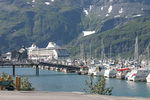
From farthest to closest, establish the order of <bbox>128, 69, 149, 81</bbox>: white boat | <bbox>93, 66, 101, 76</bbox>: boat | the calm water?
<bbox>93, 66, 101, 76</bbox>: boat, <bbox>128, 69, 149, 81</bbox>: white boat, the calm water

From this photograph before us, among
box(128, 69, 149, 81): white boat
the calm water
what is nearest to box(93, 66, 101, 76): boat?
the calm water

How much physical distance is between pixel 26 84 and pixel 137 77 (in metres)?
55.7

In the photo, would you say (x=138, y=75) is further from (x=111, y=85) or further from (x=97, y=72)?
(x=97, y=72)

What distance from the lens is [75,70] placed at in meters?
150

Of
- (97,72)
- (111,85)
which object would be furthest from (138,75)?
(97,72)

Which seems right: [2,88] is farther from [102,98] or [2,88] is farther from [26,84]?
[102,98]

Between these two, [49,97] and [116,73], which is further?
[116,73]

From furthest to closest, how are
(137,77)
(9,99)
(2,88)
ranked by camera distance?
(137,77) → (2,88) → (9,99)

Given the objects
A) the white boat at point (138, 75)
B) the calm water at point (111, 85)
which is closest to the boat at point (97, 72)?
the calm water at point (111, 85)

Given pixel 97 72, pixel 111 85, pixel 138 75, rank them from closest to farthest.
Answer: pixel 111 85 < pixel 138 75 < pixel 97 72

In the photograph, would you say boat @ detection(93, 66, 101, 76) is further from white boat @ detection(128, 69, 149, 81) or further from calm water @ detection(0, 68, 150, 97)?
Result: white boat @ detection(128, 69, 149, 81)

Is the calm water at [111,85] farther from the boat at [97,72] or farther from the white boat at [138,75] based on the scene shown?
the boat at [97,72]

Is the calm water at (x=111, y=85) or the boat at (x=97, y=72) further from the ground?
the boat at (x=97, y=72)

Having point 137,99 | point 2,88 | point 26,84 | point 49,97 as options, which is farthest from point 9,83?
point 137,99
